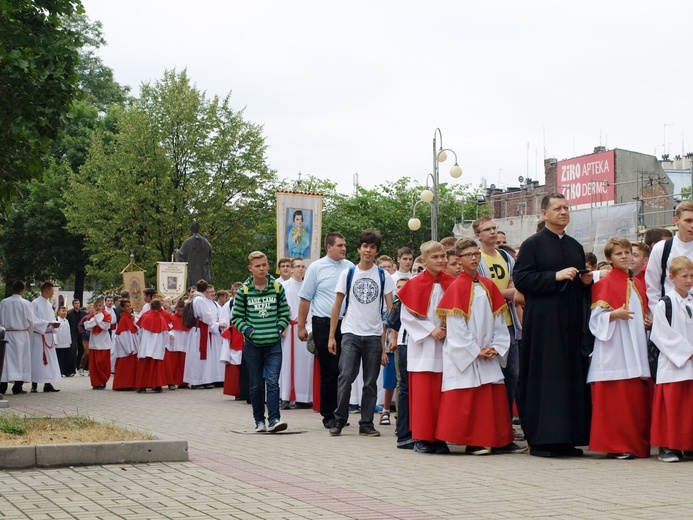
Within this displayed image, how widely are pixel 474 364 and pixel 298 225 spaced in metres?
11.8

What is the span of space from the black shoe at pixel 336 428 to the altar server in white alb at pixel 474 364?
198 centimetres

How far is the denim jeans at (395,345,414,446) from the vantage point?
11.4 m

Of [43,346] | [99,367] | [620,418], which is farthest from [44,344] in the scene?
[620,418]

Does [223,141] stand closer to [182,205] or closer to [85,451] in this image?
[182,205]

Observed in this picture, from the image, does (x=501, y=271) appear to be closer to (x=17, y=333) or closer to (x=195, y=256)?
(x=17, y=333)

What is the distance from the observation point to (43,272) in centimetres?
6156

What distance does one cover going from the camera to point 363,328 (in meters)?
12.6

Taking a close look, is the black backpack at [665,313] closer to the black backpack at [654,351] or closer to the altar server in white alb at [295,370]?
the black backpack at [654,351]

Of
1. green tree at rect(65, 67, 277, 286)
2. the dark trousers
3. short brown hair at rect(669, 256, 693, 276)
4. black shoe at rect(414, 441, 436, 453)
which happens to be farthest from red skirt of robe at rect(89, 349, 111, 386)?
green tree at rect(65, 67, 277, 286)

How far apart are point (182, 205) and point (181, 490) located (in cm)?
4493

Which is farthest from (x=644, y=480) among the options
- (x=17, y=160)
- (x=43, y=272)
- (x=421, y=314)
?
(x=43, y=272)

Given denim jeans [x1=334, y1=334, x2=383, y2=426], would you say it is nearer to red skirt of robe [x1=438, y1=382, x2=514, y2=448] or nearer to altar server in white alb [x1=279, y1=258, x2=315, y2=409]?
red skirt of robe [x1=438, y1=382, x2=514, y2=448]

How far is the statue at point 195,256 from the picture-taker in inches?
1351

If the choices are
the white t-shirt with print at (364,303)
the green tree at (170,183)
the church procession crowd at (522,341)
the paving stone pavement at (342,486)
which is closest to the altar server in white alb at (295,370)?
the church procession crowd at (522,341)
